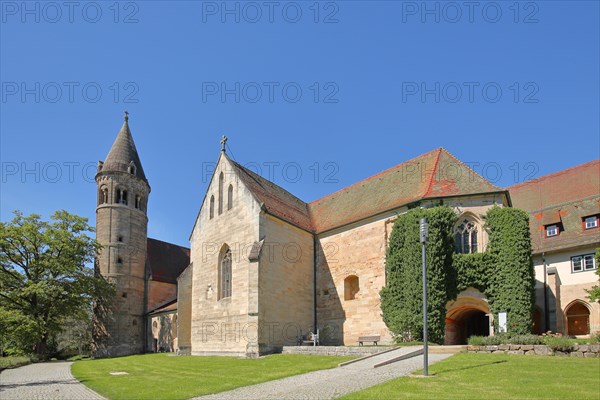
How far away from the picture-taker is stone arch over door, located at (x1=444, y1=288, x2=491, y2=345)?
82.6 ft

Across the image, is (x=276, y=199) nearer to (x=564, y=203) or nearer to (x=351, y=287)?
(x=351, y=287)

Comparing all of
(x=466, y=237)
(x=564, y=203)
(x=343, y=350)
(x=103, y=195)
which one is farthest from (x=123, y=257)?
(x=564, y=203)

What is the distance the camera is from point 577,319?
94.5ft

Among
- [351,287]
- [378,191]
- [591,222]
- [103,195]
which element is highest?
[103,195]

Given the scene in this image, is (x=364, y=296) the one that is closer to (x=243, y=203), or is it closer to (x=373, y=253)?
(x=373, y=253)

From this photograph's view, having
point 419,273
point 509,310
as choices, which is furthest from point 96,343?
point 509,310

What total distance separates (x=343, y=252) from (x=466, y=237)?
25.8 feet

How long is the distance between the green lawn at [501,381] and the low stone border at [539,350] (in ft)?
2.40

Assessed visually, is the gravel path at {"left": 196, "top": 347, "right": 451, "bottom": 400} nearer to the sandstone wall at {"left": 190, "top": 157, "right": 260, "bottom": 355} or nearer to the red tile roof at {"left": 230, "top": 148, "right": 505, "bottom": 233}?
the sandstone wall at {"left": 190, "top": 157, "right": 260, "bottom": 355}

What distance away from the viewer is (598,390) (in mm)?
11242

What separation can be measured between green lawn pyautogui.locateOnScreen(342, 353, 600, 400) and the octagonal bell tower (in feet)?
109

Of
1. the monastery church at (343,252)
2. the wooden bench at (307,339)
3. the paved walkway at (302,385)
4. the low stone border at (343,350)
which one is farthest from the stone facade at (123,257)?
the paved walkway at (302,385)

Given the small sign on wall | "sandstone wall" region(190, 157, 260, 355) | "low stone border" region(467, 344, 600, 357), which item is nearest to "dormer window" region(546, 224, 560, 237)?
the small sign on wall

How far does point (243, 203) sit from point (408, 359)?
1490 centimetres
